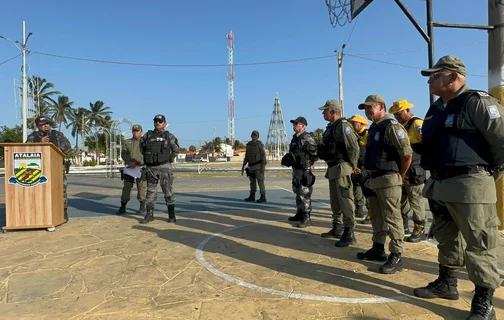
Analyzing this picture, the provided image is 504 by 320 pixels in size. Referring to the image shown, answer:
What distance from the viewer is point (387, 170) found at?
3721mm

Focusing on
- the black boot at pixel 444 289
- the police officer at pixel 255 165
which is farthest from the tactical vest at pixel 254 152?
the black boot at pixel 444 289

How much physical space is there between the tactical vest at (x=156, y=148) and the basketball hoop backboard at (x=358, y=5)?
185 inches

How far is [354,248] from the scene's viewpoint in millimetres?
4527

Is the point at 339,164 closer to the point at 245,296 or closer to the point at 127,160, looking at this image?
the point at 245,296

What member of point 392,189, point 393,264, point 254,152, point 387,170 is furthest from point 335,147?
point 254,152

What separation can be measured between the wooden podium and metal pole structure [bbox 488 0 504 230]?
7.14m

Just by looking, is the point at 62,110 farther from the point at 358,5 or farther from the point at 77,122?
the point at 358,5

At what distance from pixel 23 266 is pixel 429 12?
676 centimetres

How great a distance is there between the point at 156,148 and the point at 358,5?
197 inches

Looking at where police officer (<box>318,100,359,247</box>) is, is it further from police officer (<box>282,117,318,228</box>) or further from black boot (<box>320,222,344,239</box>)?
police officer (<box>282,117,318,228</box>)

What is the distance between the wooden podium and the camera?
17.7 ft

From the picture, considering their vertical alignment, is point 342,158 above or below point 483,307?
above

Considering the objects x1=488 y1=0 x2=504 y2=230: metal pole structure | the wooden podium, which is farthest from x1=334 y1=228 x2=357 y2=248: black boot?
the wooden podium

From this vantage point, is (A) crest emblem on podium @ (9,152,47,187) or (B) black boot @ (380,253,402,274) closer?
(B) black boot @ (380,253,402,274)
